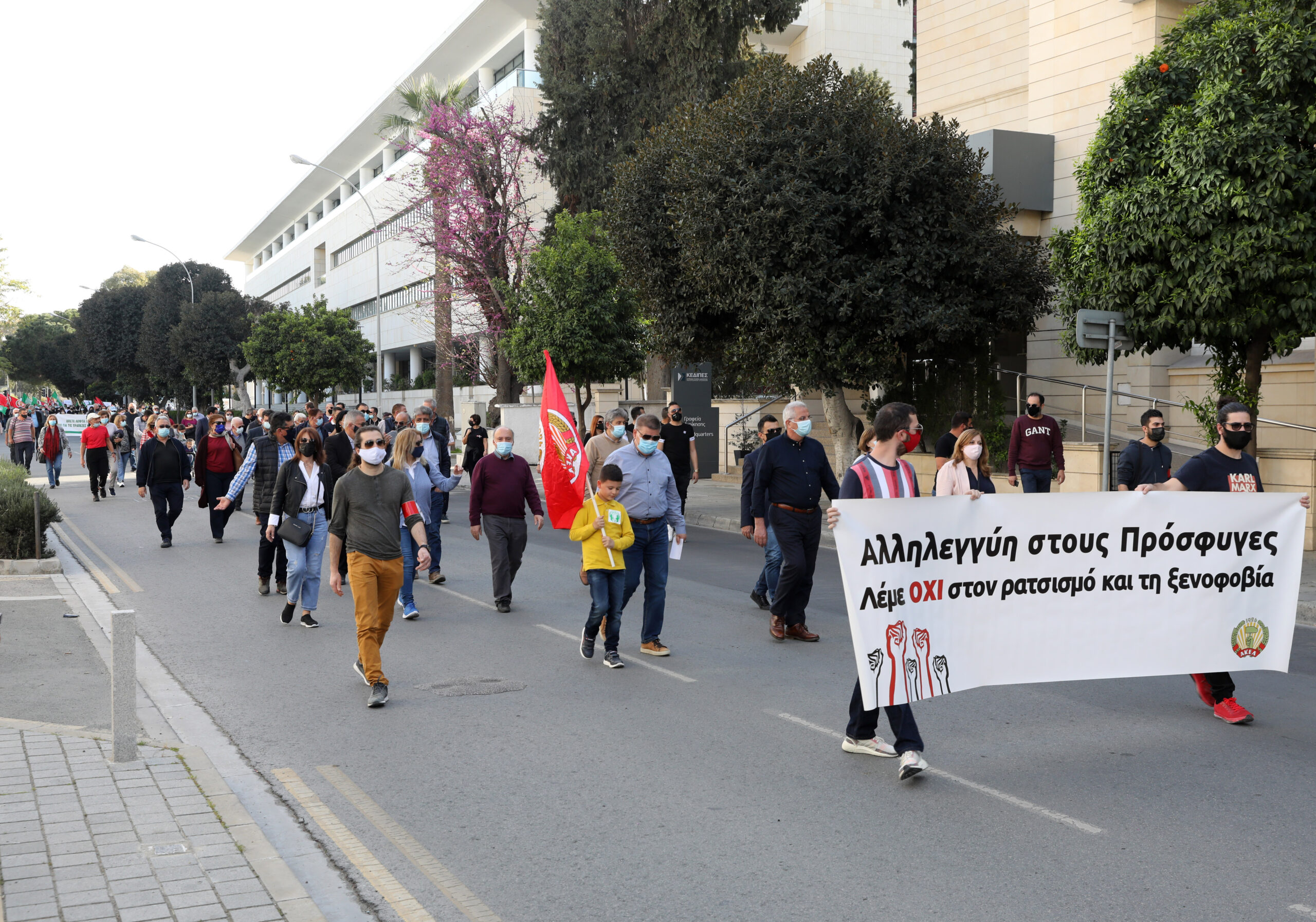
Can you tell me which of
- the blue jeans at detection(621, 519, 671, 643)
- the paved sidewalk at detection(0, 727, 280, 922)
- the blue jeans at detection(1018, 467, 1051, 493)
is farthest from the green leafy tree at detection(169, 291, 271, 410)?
the paved sidewalk at detection(0, 727, 280, 922)

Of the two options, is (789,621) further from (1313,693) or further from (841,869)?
(841,869)

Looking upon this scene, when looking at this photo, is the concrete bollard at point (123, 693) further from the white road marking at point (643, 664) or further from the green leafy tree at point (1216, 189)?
the green leafy tree at point (1216, 189)

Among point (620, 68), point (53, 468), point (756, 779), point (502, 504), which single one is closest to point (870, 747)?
point (756, 779)

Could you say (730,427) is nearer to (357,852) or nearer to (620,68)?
(620,68)

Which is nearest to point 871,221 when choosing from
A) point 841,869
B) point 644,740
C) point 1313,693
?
point 1313,693

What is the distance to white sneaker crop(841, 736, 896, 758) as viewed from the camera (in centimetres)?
607

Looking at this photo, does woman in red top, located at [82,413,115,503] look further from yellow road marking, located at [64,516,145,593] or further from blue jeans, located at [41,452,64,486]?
yellow road marking, located at [64,516,145,593]

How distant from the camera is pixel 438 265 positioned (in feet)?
125

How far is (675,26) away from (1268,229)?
18.1 metres

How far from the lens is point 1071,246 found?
17.0 m

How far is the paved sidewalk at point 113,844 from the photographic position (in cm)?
401

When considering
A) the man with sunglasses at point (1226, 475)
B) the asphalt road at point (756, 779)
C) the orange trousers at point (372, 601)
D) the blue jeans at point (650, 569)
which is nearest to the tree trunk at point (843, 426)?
the asphalt road at point (756, 779)

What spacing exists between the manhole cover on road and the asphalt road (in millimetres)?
59

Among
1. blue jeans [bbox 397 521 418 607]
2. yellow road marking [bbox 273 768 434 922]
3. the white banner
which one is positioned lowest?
yellow road marking [bbox 273 768 434 922]
